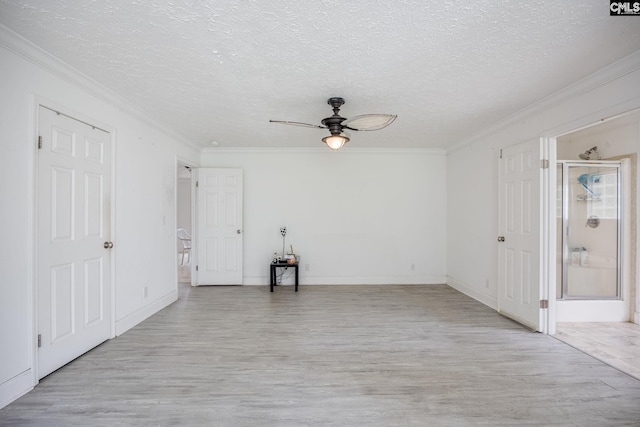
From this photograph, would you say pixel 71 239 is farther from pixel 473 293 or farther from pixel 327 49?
pixel 473 293

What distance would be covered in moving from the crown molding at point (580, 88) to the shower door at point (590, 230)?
92cm

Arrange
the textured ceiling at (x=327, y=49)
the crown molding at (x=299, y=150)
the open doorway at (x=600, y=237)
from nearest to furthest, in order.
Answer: the textured ceiling at (x=327, y=49), the open doorway at (x=600, y=237), the crown molding at (x=299, y=150)

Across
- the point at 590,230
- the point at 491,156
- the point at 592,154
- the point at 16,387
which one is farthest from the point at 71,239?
the point at 592,154

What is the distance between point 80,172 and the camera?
262 cm

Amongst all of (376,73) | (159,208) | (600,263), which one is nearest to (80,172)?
(159,208)

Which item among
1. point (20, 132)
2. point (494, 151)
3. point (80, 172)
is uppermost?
point (494, 151)

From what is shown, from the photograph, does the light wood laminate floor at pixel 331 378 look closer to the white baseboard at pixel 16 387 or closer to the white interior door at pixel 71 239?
the white baseboard at pixel 16 387

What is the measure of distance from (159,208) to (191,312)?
4.73 feet

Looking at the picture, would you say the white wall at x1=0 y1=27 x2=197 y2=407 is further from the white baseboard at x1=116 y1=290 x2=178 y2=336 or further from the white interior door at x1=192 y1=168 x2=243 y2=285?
the white interior door at x1=192 y1=168 x2=243 y2=285

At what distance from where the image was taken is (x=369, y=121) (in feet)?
8.86

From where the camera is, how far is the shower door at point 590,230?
3652 mm

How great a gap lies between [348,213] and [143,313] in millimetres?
3488

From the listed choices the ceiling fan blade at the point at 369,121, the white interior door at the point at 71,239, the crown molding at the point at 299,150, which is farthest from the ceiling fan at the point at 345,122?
the crown molding at the point at 299,150

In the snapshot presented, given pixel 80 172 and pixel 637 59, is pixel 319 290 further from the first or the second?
pixel 637 59
